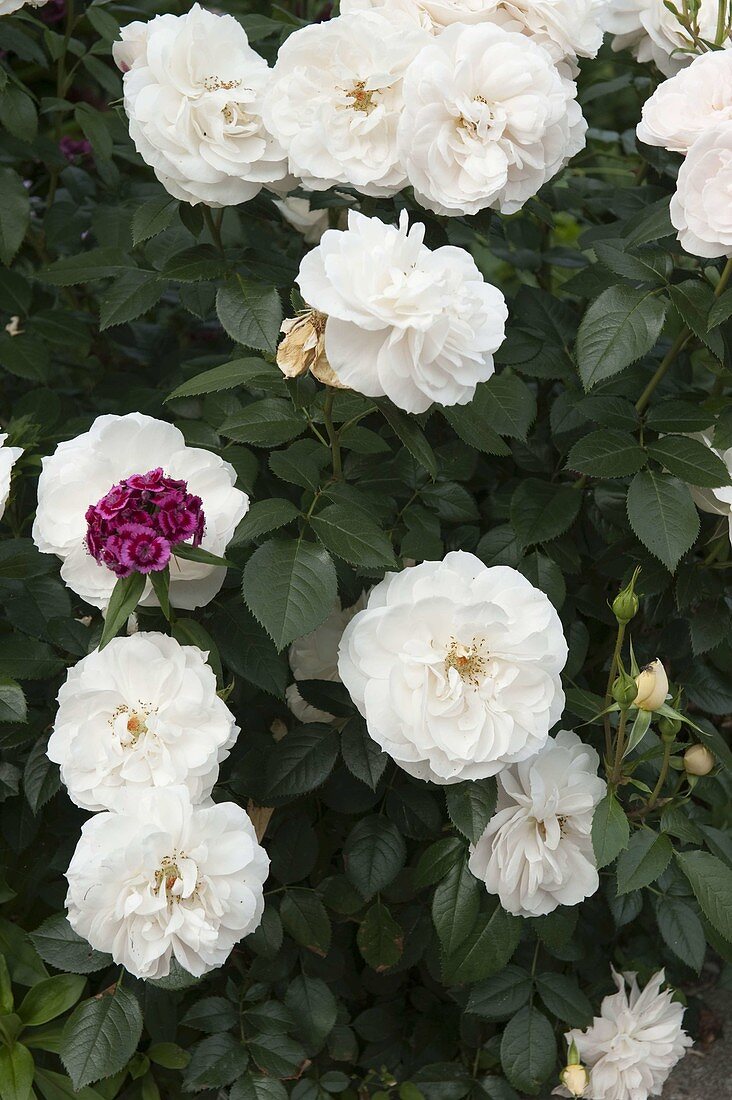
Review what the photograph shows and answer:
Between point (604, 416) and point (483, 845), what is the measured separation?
556 millimetres

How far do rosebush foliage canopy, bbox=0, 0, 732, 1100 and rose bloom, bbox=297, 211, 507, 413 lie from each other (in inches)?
4.4

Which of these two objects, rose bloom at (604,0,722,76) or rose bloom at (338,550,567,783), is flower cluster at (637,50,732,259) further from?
rose bloom at (338,550,567,783)

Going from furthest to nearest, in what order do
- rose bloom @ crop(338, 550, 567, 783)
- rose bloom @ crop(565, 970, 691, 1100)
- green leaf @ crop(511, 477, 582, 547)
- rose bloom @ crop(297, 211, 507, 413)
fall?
rose bloom @ crop(565, 970, 691, 1100) < green leaf @ crop(511, 477, 582, 547) < rose bloom @ crop(338, 550, 567, 783) < rose bloom @ crop(297, 211, 507, 413)

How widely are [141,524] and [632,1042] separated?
1.04 metres

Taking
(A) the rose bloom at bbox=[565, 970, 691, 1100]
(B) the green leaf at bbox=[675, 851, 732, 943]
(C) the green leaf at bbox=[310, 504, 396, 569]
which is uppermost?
(C) the green leaf at bbox=[310, 504, 396, 569]

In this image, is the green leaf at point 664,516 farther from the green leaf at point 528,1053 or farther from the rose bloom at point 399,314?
the green leaf at point 528,1053

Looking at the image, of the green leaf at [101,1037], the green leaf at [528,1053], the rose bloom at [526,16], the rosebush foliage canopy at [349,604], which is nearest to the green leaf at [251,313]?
the rosebush foliage canopy at [349,604]

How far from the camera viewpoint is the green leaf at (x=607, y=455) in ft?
4.55

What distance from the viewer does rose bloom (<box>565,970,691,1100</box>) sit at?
160cm

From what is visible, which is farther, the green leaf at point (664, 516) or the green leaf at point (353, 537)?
the green leaf at point (664, 516)

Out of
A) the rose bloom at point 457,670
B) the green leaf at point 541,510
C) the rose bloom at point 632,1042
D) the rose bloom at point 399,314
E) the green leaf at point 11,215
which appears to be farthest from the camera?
the green leaf at point 11,215

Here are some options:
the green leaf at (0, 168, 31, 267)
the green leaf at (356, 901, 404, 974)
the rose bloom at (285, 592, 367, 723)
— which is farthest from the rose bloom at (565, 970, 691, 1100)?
the green leaf at (0, 168, 31, 267)

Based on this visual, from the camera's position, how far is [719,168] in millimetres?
1259

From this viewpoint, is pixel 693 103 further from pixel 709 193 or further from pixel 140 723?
pixel 140 723
